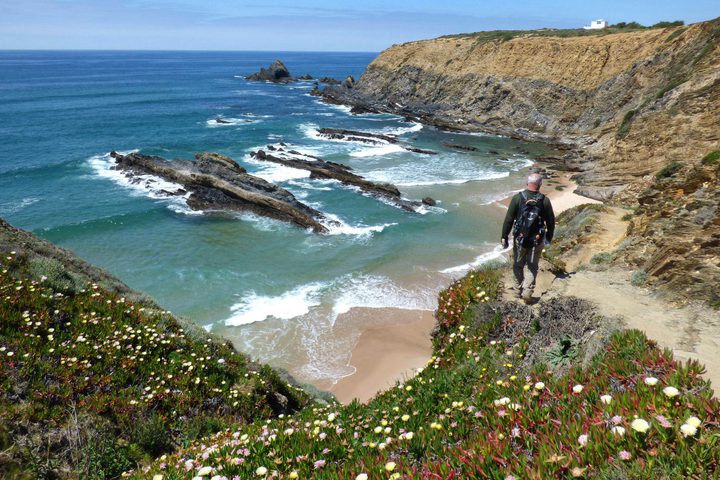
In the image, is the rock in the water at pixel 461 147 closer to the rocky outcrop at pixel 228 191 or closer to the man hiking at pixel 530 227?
the rocky outcrop at pixel 228 191

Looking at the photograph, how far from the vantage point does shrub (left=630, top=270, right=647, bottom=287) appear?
7846mm

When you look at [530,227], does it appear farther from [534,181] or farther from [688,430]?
[688,430]

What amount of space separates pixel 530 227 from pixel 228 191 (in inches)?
979

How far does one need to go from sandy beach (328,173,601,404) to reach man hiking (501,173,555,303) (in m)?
4.85

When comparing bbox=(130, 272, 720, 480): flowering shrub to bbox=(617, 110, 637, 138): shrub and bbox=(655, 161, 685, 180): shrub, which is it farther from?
bbox=(617, 110, 637, 138): shrub

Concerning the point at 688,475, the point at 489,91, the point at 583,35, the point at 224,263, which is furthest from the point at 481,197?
the point at 583,35

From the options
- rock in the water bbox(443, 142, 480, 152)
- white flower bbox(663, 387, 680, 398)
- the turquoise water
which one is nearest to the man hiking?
white flower bbox(663, 387, 680, 398)

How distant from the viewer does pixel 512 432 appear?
10.2 ft

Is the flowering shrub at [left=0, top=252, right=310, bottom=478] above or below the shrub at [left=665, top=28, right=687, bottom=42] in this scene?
below

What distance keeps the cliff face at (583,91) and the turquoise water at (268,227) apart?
6.82 metres

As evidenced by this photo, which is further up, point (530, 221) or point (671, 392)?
point (671, 392)

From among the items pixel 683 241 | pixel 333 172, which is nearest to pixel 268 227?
pixel 333 172

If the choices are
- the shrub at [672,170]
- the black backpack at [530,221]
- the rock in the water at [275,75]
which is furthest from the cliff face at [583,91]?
the rock in the water at [275,75]

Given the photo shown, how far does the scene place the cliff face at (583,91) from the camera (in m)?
27.8
